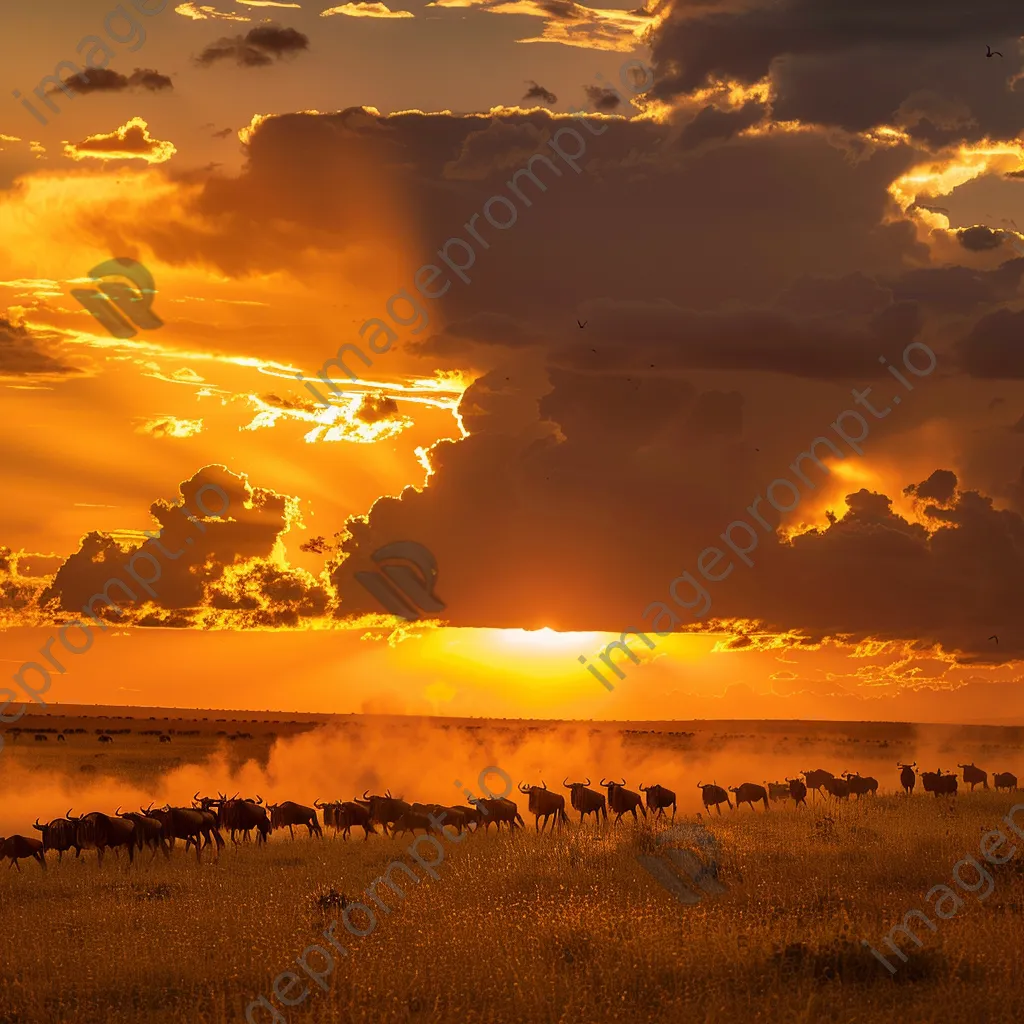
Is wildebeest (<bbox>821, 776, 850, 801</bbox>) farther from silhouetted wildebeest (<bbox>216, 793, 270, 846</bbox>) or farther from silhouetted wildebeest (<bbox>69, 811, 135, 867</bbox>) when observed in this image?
silhouetted wildebeest (<bbox>69, 811, 135, 867</bbox>)

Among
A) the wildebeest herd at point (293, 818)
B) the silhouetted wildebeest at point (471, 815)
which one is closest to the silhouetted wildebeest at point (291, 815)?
the wildebeest herd at point (293, 818)

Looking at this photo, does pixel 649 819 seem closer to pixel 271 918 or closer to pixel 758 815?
pixel 758 815

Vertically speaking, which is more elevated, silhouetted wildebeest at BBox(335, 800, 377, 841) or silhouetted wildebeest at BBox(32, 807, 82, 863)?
silhouetted wildebeest at BBox(335, 800, 377, 841)

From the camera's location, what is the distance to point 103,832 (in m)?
31.3

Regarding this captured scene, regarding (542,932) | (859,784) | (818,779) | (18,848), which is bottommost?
(542,932)

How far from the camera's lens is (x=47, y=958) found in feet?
62.4

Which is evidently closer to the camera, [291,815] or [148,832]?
[148,832]

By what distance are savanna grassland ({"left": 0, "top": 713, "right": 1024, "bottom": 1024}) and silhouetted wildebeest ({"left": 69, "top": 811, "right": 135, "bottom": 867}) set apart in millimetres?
541

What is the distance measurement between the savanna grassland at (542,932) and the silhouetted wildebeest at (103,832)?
1.77 ft

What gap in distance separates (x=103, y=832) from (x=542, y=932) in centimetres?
1544

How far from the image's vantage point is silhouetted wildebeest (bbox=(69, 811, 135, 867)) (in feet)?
103

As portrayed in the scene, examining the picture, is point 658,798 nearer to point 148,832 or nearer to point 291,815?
point 291,815

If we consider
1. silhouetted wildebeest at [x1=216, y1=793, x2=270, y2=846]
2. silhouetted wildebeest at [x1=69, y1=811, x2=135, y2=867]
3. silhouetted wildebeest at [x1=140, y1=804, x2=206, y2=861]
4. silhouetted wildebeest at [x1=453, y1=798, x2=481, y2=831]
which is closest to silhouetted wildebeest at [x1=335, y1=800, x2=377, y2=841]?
silhouetted wildebeest at [x1=216, y1=793, x2=270, y2=846]

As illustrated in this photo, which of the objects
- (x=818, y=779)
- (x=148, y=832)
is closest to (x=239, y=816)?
(x=148, y=832)
